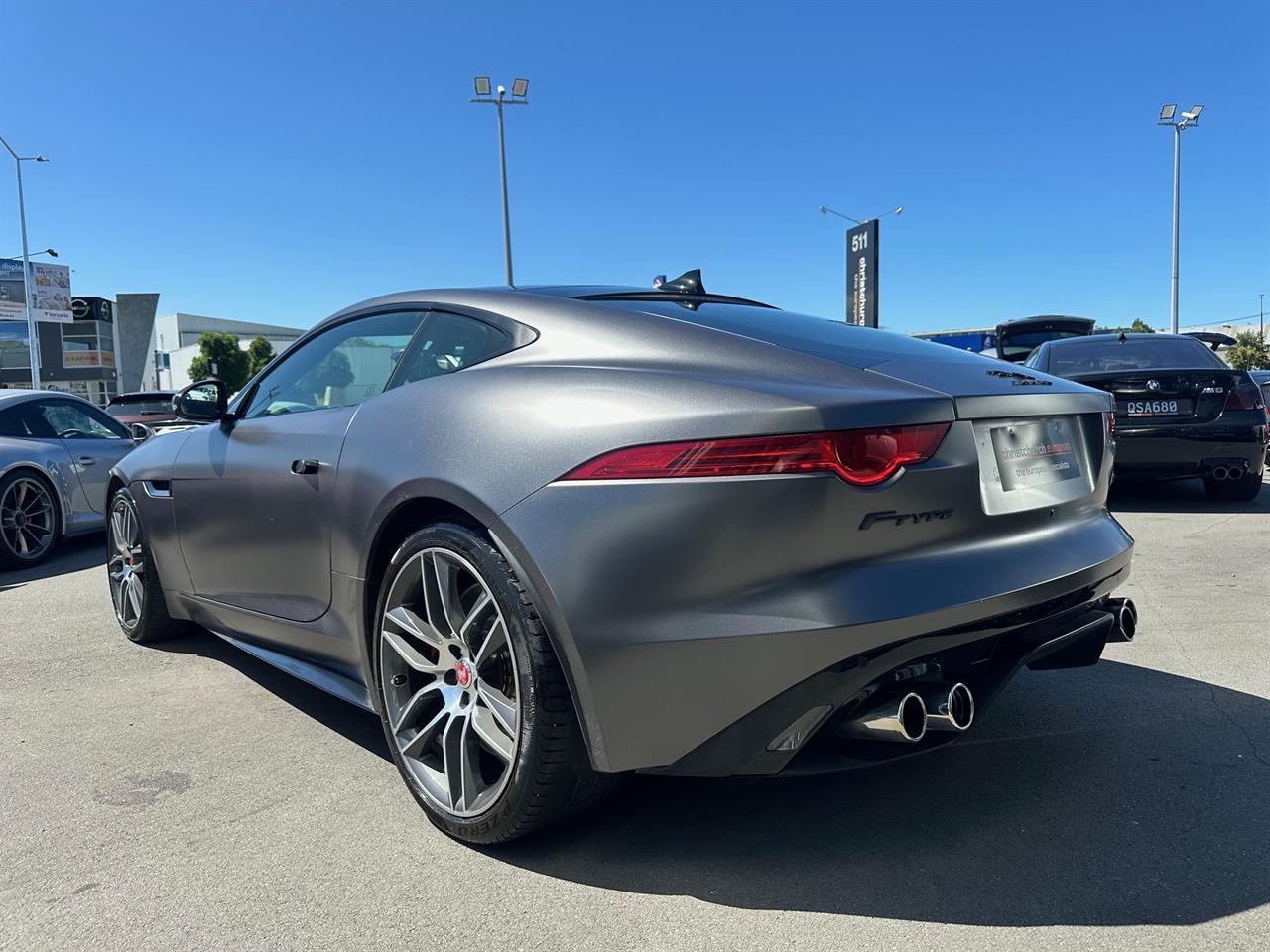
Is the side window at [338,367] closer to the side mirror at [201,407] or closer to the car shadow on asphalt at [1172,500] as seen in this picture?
the side mirror at [201,407]

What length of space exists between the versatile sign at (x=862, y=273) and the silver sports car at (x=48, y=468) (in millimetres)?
20874

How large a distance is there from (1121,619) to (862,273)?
2568 centimetres

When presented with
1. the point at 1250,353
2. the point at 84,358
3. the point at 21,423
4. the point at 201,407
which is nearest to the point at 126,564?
the point at 201,407

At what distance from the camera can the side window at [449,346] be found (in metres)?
2.67

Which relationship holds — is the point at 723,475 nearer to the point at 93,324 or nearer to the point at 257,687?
the point at 257,687

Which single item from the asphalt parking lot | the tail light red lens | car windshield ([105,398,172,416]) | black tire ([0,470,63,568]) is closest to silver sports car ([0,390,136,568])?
Answer: black tire ([0,470,63,568])

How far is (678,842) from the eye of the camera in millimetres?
2420

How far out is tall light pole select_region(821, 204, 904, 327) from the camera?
2623cm

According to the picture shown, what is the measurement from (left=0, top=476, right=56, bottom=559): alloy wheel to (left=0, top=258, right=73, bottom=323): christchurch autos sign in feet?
165

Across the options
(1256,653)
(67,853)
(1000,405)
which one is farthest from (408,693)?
(1256,653)

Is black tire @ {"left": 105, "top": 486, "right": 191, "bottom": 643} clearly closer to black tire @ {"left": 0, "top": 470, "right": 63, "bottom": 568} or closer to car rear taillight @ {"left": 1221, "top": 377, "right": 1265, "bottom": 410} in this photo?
black tire @ {"left": 0, "top": 470, "right": 63, "bottom": 568}

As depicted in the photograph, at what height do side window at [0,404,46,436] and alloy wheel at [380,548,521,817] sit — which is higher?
side window at [0,404,46,436]

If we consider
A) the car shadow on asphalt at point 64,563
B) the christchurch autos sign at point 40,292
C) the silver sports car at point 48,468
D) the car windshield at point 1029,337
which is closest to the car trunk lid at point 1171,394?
the car shadow on asphalt at point 64,563

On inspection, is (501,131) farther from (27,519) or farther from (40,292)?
(40,292)
